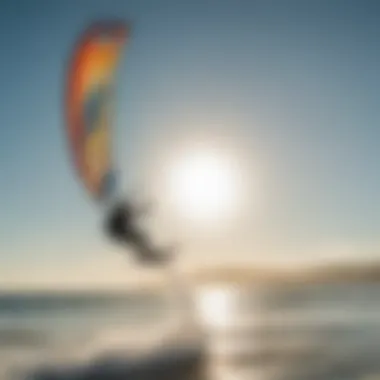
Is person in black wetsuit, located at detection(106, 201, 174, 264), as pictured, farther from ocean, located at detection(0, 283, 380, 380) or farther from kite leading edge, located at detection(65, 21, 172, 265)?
ocean, located at detection(0, 283, 380, 380)

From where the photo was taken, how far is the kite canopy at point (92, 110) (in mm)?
2029

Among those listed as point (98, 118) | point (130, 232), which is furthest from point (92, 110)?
point (130, 232)

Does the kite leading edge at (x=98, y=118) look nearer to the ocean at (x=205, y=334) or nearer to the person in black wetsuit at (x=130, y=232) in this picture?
the person in black wetsuit at (x=130, y=232)

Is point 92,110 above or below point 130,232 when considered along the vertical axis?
above

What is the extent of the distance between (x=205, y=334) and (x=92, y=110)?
92cm

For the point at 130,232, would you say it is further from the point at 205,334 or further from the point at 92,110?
the point at 205,334

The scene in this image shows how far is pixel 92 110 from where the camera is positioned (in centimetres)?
204

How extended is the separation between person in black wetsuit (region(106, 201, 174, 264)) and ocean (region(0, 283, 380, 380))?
5.5 inches

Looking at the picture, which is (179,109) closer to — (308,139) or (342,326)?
(308,139)


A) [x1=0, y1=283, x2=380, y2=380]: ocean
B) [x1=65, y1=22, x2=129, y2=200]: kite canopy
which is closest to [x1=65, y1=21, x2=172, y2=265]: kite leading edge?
[x1=65, y1=22, x2=129, y2=200]: kite canopy

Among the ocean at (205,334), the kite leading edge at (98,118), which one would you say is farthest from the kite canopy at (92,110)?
the ocean at (205,334)

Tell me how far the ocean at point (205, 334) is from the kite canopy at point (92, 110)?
38 cm

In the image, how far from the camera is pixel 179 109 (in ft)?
7.07

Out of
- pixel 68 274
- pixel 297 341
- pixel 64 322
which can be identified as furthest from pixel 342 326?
pixel 68 274
